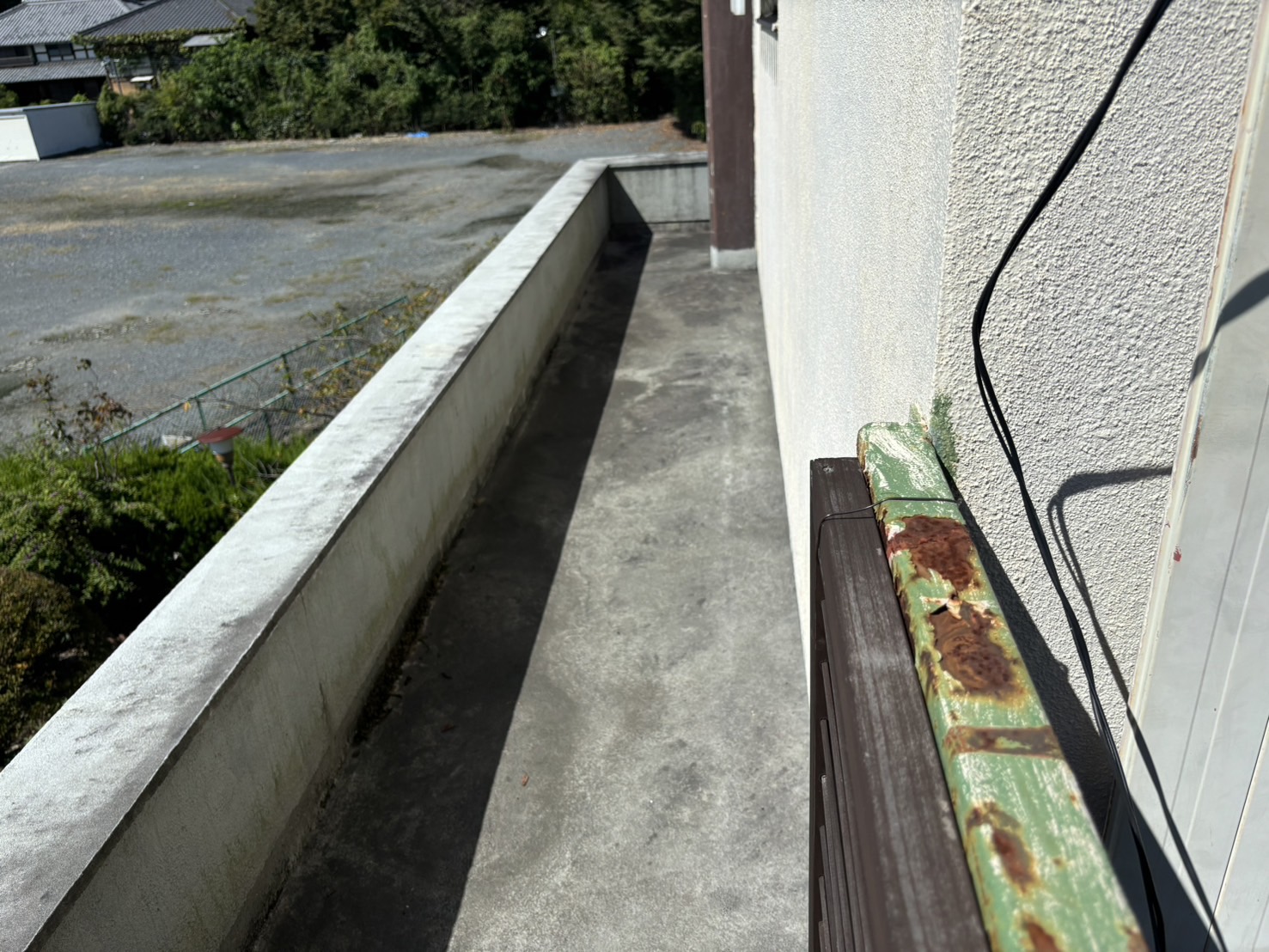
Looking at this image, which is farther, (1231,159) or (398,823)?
(398,823)

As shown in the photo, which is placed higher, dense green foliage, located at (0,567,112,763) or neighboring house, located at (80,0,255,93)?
neighboring house, located at (80,0,255,93)

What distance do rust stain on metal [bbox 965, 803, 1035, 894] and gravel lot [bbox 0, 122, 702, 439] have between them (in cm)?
1024

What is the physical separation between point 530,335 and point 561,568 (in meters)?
2.40

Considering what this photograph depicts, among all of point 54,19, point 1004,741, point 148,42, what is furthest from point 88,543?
point 54,19

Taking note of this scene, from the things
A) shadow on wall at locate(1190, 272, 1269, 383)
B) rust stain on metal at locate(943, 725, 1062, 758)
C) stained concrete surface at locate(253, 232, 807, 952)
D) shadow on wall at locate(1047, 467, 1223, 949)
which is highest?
shadow on wall at locate(1190, 272, 1269, 383)

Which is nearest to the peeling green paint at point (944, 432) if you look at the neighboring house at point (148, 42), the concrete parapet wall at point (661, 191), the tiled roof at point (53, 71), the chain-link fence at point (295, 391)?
the chain-link fence at point (295, 391)

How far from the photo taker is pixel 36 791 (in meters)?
2.24

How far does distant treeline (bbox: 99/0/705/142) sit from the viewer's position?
3022cm

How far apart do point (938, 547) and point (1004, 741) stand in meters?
0.34

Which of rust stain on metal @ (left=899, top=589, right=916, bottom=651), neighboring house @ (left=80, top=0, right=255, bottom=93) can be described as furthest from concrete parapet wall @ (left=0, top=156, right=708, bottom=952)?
neighboring house @ (left=80, top=0, right=255, bottom=93)

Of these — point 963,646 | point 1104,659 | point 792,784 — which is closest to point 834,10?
point 1104,659

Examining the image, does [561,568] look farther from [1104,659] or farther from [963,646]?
[963,646]

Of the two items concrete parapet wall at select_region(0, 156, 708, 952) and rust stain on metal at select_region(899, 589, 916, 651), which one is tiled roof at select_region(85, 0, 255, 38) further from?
rust stain on metal at select_region(899, 589, 916, 651)

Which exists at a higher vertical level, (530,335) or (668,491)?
(530,335)
